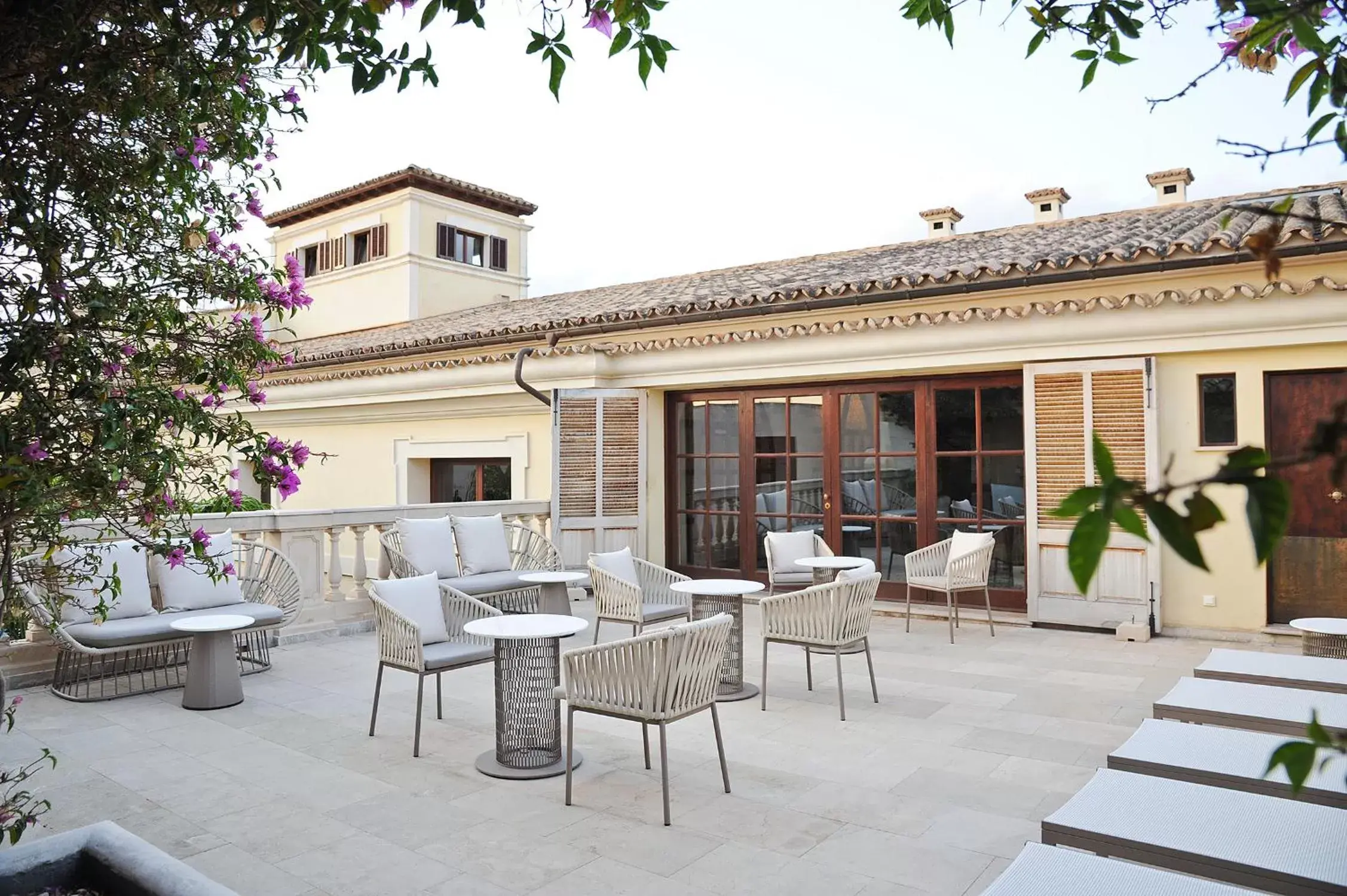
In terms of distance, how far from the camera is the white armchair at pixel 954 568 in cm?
763

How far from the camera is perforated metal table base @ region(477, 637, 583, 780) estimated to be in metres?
4.52

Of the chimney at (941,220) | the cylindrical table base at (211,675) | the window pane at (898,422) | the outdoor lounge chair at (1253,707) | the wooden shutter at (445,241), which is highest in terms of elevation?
the wooden shutter at (445,241)

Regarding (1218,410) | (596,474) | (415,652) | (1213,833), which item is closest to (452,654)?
(415,652)

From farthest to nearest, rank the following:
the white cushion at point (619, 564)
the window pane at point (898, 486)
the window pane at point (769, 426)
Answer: the window pane at point (769, 426)
the window pane at point (898, 486)
the white cushion at point (619, 564)

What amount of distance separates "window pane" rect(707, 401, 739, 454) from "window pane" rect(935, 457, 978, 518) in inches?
88.1

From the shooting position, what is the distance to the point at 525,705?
453 cm

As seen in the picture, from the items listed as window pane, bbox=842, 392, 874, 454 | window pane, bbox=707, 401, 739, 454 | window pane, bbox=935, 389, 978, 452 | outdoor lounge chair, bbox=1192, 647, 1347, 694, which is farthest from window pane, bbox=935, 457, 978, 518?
outdoor lounge chair, bbox=1192, 647, 1347, 694

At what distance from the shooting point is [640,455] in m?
10.1

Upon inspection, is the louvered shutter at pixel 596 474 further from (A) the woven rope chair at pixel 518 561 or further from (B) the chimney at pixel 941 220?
(B) the chimney at pixel 941 220

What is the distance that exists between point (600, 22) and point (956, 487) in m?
7.13

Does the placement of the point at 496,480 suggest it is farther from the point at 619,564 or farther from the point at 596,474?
the point at 619,564

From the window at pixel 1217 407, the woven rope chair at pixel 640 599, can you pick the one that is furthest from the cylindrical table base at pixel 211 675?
the window at pixel 1217 407

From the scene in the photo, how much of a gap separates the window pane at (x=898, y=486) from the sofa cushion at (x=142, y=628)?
18.0ft

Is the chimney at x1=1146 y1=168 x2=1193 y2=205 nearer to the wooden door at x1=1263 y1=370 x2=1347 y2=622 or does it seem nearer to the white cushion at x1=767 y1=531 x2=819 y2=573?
the wooden door at x1=1263 y1=370 x2=1347 y2=622
